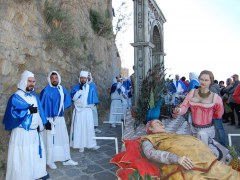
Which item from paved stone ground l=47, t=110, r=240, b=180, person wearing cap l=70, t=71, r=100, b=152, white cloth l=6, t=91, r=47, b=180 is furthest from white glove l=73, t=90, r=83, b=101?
white cloth l=6, t=91, r=47, b=180

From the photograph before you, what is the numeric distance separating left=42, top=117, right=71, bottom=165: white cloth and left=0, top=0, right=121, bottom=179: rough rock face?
744mm

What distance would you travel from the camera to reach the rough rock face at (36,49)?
5.30m

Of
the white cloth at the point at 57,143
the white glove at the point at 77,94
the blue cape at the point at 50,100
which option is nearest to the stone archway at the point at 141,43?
the white glove at the point at 77,94

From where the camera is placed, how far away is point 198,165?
2637mm

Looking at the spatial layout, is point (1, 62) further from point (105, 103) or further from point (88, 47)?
point (105, 103)

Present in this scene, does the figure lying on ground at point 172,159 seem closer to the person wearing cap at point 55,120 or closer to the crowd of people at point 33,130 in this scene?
the crowd of people at point 33,130

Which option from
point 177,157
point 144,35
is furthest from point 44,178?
point 144,35

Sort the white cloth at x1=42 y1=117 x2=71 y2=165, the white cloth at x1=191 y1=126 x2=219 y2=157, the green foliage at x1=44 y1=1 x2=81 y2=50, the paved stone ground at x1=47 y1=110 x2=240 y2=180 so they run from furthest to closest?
1. the green foliage at x1=44 y1=1 x2=81 y2=50
2. the white cloth at x1=42 y1=117 x2=71 y2=165
3. the paved stone ground at x1=47 y1=110 x2=240 y2=180
4. the white cloth at x1=191 y1=126 x2=219 y2=157

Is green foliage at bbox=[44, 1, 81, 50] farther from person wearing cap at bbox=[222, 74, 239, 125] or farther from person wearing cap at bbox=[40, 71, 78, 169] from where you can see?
person wearing cap at bbox=[222, 74, 239, 125]

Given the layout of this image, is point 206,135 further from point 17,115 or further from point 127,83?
point 127,83

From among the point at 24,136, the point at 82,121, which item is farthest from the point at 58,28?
the point at 24,136

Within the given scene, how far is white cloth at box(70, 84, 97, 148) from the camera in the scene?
21.4 ft

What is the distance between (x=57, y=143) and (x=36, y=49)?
2.25m

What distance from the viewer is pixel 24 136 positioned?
14.2 feet
